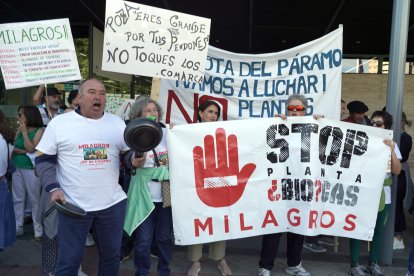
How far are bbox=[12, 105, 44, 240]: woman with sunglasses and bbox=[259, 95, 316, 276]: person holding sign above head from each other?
2.69 metres

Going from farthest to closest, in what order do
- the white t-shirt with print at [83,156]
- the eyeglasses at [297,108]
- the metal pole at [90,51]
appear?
the metal pole at [90,51] < the eyeglasses at [297,108] < the white t-shirt with print at [83,156]

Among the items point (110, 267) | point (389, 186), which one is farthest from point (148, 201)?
point (389, 186)

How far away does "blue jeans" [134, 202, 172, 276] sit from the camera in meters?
3.53

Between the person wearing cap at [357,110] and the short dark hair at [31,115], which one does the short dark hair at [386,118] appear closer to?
the person wearing cap at [357,110]

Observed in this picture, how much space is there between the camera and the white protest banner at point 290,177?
12.7 ft

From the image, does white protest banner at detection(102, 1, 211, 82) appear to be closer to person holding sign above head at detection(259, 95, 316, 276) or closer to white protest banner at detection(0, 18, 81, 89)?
white protest banner at detection(0, 18, 81, 89)

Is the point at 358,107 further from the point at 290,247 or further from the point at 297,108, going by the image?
the point at 290,247

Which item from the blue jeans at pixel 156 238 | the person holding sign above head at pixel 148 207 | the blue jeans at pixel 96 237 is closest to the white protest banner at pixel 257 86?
the person holding sign above head at pixel 148 207

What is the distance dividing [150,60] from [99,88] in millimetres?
1228

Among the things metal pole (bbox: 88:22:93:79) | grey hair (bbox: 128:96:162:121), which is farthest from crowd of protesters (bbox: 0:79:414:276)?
metal pole (bbox: 88:22:93:79)

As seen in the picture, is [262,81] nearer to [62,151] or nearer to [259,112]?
[259,112]

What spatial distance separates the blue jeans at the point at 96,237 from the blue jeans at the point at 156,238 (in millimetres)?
380

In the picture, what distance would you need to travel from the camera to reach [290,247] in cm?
418

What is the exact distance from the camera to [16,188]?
17.9 ft
